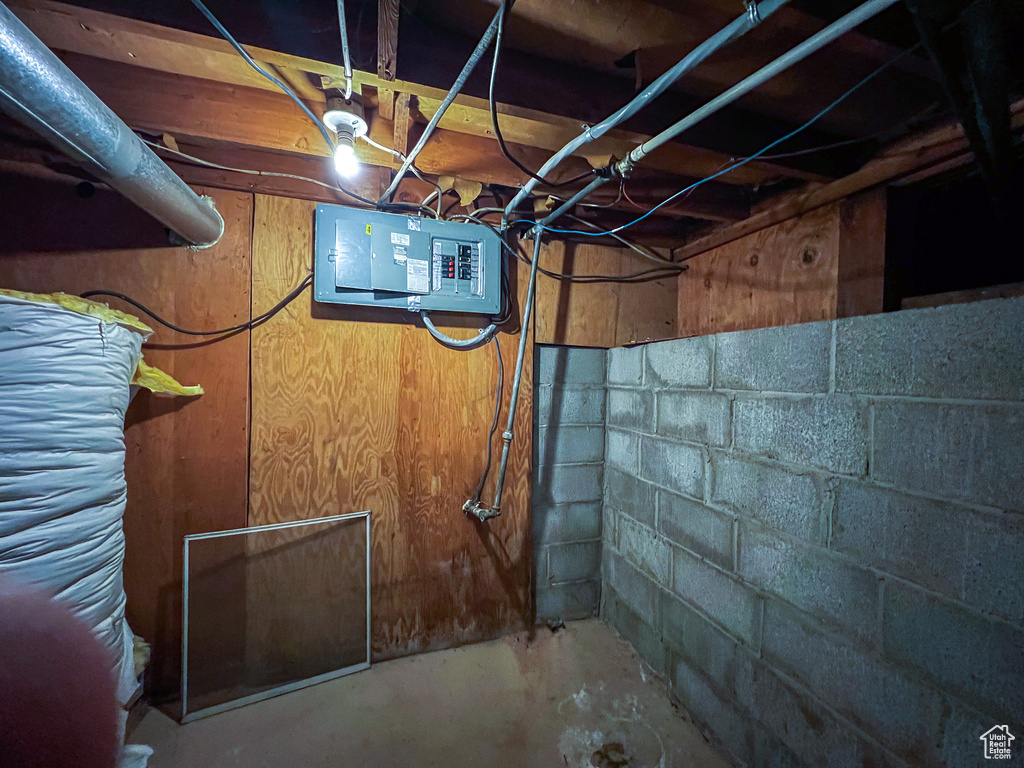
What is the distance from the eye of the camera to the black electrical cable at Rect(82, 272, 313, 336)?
1296mm

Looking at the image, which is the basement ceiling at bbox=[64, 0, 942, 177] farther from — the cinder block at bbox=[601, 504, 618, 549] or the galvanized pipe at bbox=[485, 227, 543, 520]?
the cinder block at bbox=[601, 504, 618, 549]

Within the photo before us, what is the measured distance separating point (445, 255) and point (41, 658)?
5.10 ft

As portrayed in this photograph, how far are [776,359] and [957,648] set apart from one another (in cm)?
69

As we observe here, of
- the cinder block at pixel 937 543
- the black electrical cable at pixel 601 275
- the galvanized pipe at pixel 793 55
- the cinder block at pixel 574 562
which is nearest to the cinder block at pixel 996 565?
the cinder block at pixel 937 543

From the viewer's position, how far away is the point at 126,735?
1.24 metres

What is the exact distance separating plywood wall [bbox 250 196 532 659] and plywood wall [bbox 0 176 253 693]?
2.9 inches

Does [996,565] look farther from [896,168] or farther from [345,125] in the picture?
[345,125]

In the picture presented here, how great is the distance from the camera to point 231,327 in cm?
141

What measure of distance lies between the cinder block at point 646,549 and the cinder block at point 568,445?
0.32 m

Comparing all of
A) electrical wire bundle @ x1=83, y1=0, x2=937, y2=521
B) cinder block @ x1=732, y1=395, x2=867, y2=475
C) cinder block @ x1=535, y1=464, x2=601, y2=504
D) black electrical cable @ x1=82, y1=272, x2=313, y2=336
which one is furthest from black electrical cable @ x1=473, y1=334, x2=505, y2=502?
cinder block @ x1=732, y1=395, x2=867, y2=475

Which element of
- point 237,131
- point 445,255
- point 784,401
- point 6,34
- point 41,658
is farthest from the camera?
point 445,255

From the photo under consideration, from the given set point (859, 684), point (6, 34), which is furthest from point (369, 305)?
point (859, 684)

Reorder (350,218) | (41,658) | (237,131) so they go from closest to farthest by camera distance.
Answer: (41,658) < (237,131) < (350,218)

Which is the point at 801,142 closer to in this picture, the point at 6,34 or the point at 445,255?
the point at 445,255
